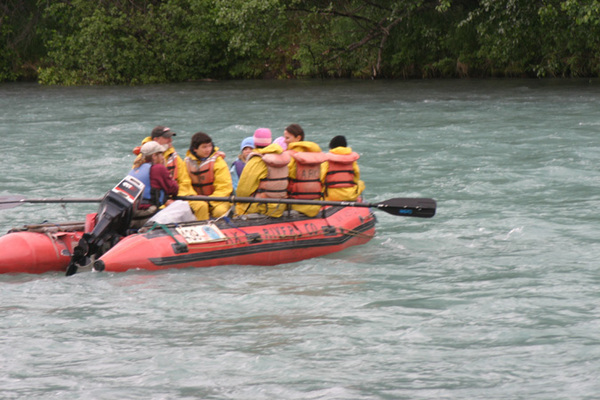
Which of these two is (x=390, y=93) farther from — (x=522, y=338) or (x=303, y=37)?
(x=522, y=338)

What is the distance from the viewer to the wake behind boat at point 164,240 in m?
7.01

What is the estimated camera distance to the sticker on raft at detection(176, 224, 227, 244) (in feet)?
23.6

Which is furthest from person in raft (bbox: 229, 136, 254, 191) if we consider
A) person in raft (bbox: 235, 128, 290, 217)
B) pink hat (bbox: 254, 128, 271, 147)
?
person in raft (bbox: 235, 128, 290, 217)

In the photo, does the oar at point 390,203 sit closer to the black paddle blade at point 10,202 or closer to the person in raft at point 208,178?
the person in raft at point 208,178

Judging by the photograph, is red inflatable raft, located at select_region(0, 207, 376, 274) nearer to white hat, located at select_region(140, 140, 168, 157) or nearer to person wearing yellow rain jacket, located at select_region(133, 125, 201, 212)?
person wearing yellow rain jacket, located at select_region(133, 125, 201, 212)

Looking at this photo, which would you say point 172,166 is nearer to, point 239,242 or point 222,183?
point 222,183

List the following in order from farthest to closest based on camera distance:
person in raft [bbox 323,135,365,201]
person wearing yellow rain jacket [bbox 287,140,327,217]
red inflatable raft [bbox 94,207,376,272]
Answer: person in raft [bbox 323,135,365,201]
person wearing yellow rain jacket [bbox 287,140,327,217]
red inflatable raft [bbox 94,207,376,272]

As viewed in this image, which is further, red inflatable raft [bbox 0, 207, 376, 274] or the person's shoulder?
the person's shoulder

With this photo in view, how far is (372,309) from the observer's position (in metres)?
6.20

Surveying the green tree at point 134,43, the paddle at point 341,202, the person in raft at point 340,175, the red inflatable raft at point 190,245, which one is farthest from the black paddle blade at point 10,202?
the green tree at point 134,43

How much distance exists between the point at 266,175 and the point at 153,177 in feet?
3.31

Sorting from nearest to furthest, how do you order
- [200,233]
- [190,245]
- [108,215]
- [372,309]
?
[372,309], [108,215], [190,245], [200,233]

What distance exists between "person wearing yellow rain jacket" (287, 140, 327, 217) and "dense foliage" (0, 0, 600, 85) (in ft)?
38.9

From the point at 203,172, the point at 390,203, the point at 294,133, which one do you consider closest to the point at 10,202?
the point at 203,172
